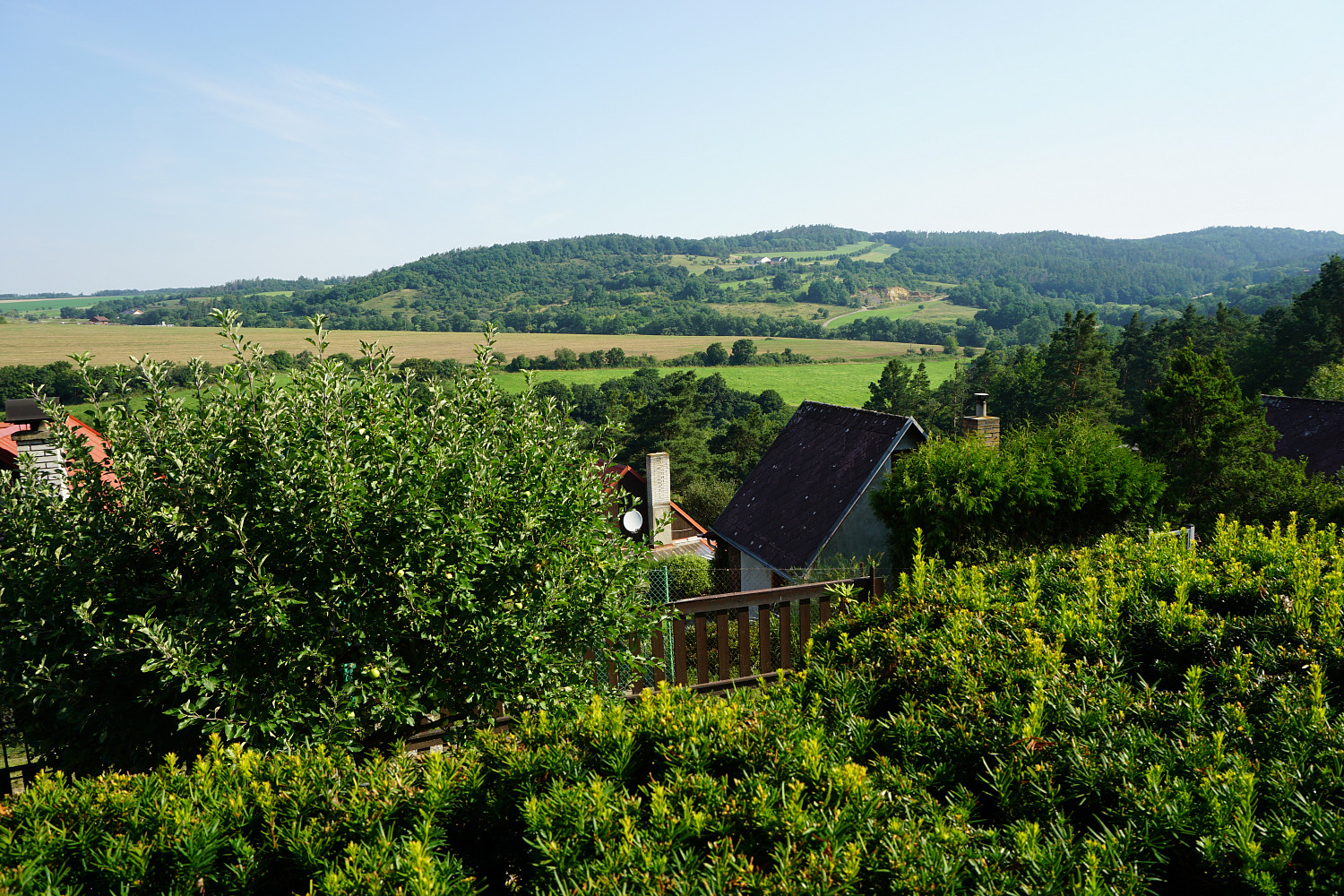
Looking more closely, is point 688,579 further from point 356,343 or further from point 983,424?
point 356,343

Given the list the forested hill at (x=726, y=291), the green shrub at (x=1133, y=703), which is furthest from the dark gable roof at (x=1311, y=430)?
the forested hill at (x=726, y=291)

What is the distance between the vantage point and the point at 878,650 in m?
3.79

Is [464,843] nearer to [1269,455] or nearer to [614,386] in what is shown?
[1269,455]

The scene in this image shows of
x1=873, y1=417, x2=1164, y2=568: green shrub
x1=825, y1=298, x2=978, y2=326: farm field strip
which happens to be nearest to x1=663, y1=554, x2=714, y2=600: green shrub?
x1=873, y1=417, x2=1164, y2=568: green shrub

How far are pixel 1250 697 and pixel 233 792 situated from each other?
12.9 ft

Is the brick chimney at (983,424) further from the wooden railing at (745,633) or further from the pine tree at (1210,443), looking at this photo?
the wooden railing at (745,633)

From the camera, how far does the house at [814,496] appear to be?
17.2m

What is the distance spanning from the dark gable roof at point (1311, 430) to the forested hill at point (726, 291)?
7975 cm

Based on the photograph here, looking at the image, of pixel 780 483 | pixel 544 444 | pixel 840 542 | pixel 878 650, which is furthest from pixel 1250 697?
pixel 780 483

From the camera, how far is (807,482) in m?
19.3

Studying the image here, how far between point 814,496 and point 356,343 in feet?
151

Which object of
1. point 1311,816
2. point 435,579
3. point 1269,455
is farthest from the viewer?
point 1269,455

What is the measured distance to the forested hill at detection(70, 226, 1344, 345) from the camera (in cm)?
11431

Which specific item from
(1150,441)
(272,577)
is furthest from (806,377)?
(272,577)
